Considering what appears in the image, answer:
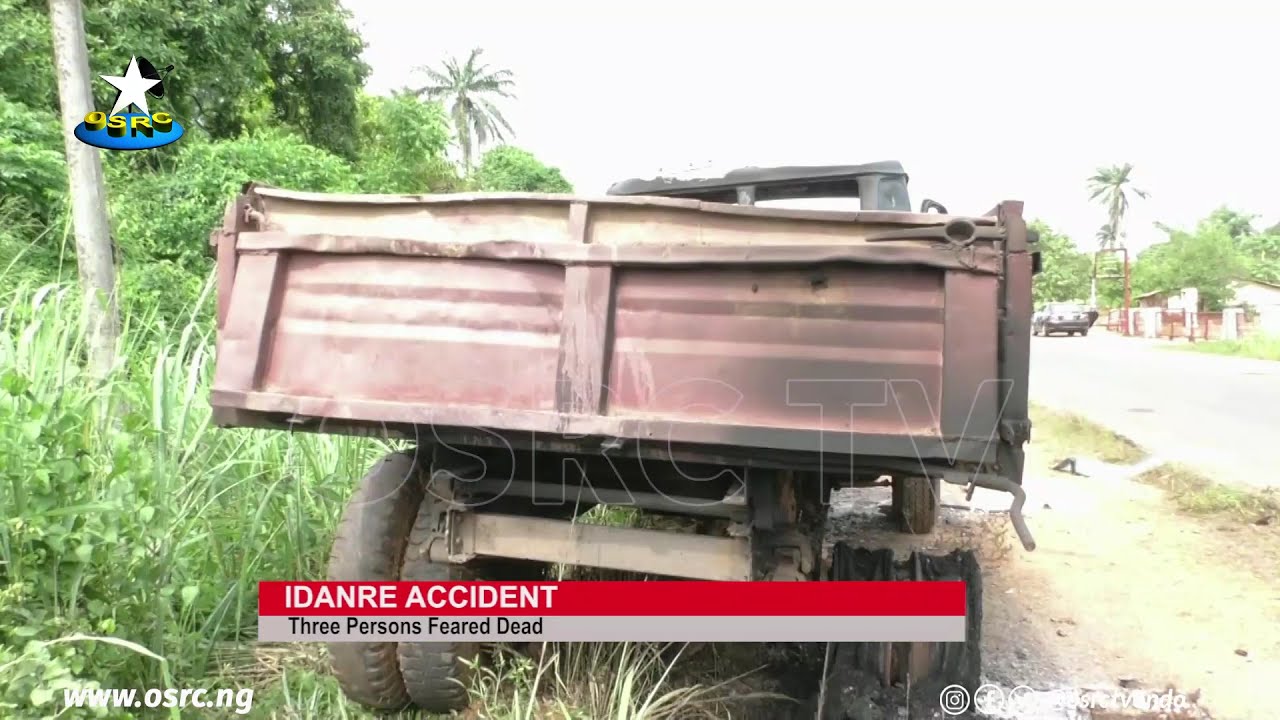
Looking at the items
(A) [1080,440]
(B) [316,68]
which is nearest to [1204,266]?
(A) [1080,440]

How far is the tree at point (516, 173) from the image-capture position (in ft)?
83.8

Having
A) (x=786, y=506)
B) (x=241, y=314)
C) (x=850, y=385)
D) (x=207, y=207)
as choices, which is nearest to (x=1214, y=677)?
(x=786, y=506)

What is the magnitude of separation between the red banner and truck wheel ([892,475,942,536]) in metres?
2.02

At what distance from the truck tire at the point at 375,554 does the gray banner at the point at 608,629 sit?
75 mm

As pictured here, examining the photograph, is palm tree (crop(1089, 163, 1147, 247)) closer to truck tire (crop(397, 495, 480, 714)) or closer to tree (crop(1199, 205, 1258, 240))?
tree (crop(1199, 205, 1258, 240))

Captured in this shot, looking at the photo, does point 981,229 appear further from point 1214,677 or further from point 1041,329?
point 1041,329

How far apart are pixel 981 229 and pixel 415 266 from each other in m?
1.53

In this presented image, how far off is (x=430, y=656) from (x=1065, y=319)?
112ft

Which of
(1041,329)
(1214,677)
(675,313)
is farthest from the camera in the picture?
(1041,329)

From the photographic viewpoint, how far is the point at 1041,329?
3266 centimetres

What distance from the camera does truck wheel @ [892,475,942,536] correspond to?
484cm

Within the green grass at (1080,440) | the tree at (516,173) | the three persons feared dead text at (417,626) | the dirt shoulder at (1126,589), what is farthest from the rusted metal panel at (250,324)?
the tree at (516,173)

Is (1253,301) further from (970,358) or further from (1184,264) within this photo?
(970,358)

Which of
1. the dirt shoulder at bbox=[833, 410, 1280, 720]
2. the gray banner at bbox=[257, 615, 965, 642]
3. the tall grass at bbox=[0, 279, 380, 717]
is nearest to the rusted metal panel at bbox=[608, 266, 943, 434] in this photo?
the gray banner at bbox=[257, 615, 965, 642]
